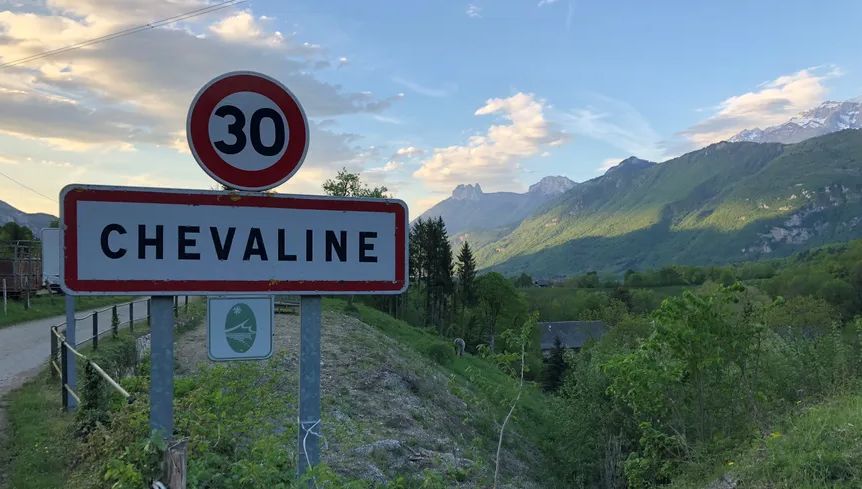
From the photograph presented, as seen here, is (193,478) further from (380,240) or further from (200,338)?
(200,338)

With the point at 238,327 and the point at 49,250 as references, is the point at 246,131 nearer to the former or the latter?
the point at 238,327

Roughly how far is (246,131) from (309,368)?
1110 millimetres

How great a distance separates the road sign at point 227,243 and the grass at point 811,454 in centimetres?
450

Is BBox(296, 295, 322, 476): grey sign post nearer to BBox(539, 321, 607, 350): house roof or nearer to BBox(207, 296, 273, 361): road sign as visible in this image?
BBox(207, 296, 273, 361): road sign

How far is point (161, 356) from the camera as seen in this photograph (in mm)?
2365

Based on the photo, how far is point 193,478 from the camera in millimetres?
3156

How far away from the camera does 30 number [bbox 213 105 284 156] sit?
2.41 meters

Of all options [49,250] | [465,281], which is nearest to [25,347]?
[49,250]

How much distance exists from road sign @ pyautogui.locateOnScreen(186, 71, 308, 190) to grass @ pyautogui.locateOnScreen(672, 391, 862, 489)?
505cm

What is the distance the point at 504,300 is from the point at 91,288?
66.5 metres

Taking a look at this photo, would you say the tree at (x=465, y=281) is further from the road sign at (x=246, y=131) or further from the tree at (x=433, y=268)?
the road sign at (x=246, y=131)

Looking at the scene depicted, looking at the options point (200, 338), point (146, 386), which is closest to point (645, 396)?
point (146, 386)

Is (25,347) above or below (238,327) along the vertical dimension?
below

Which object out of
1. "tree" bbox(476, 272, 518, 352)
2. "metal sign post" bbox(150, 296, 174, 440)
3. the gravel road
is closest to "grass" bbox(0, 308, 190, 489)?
the gravel road
